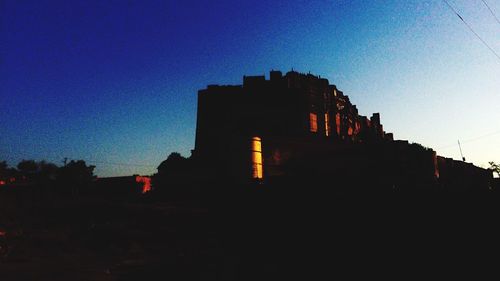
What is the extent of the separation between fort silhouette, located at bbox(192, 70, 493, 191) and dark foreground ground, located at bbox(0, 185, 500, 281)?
21.6 feet

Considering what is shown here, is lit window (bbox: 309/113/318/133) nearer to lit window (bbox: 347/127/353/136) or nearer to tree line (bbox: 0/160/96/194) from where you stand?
lit window (bbox: 347/127/353/136)

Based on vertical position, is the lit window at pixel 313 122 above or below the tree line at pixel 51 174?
above

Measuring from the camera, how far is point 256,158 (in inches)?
876

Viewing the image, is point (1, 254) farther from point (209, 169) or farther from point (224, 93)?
point (224, 93)

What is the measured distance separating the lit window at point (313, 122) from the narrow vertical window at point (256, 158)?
25.4ft

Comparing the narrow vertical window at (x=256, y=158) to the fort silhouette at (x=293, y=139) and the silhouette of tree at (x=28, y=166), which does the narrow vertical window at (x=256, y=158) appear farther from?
the silhouette of tree at (x=28, y=166)

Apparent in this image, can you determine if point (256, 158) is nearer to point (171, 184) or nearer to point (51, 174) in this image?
point (171, 184)

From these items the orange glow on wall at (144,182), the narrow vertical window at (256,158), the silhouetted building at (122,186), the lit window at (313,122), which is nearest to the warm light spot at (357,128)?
the lit window at (313,122)

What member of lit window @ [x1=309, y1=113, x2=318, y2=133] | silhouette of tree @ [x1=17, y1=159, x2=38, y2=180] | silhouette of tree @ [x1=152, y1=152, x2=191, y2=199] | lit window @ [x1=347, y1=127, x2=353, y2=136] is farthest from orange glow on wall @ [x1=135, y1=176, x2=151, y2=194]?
silhouette of tree @ [x1=17, y1=159, x2=38, y2=180]

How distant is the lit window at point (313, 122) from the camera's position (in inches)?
1137

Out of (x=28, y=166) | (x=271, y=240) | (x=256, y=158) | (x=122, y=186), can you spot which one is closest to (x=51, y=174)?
(x=28, y=166)

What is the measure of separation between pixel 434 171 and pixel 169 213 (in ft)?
74.8

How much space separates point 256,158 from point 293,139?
15.2 ft

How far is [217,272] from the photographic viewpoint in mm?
9781
